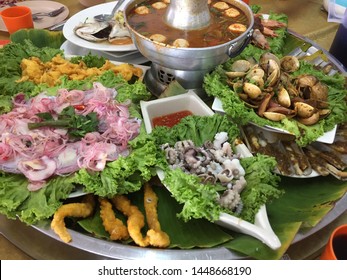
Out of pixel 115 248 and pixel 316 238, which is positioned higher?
pixel 115 248

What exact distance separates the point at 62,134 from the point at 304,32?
2.78 m

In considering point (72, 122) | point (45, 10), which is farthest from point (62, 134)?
point (45, 10)

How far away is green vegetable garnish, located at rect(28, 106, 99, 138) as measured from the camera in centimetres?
182

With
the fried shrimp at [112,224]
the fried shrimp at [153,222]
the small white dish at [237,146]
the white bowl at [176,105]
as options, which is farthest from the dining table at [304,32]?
the white bowl at [176,105]

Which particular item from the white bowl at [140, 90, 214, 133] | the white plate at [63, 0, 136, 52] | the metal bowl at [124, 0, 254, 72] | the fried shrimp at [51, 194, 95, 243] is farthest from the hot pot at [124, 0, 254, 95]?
the fried shrimp at [51, 194, 95, 243]

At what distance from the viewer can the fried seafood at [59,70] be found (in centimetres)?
230

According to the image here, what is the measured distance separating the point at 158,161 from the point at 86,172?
36 cm

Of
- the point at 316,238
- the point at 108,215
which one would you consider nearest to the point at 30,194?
the point at 108,215

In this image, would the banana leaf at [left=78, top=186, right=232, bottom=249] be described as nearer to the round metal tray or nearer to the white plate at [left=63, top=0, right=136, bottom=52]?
the round metal tray

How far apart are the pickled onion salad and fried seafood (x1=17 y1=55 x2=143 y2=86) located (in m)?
0.25

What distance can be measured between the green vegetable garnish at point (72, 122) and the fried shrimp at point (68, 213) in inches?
13.8
